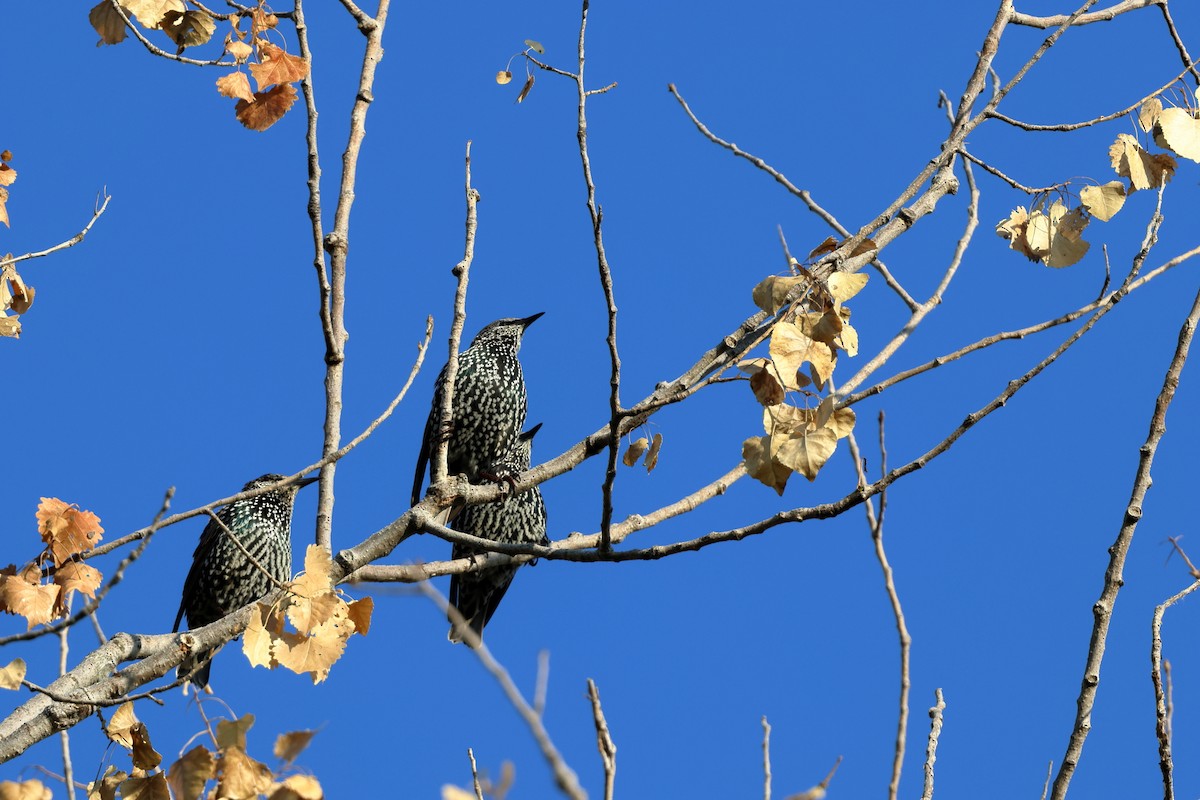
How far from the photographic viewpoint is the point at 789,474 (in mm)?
3082

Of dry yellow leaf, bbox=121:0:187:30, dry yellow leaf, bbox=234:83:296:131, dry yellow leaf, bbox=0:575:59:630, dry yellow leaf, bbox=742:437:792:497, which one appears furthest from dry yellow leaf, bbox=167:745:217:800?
dry yellow leaf, bbox=121:0:187:30

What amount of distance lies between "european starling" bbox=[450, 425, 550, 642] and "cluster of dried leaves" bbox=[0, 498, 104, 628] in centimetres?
394

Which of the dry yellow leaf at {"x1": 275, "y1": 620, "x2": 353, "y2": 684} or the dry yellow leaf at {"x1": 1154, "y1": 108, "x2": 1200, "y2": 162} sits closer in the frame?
the dry yellow leaf at {"x1": 275, "y1": 620, "x2": 353, "y2": 684}

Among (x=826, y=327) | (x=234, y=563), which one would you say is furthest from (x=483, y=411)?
(x=826, y=327)

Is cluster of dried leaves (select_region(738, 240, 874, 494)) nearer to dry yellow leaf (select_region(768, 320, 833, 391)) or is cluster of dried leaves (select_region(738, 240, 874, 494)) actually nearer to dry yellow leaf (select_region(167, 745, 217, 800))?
dry yellow leaf (select_region(768, 320, 833, 391))

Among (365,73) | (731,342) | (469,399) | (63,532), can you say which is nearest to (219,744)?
(63,532)

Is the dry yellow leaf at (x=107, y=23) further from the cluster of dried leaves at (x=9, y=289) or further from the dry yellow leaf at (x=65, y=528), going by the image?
the dry yellow leaf at (x=65, y=528)

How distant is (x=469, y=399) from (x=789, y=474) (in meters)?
4.18

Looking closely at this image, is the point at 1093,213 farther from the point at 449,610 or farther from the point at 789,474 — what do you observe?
the point at 449,610

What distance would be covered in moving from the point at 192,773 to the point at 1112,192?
2772 mm

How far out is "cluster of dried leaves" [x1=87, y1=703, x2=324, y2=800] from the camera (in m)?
2.75

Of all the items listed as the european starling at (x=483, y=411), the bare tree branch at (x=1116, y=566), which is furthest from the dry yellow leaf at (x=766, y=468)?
the european starling at (x=483, y=411)

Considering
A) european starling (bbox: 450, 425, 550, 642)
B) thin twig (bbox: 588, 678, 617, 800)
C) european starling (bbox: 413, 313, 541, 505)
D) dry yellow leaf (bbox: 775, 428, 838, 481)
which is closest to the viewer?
thin twig (bbox: 588, 678, 617, 800)

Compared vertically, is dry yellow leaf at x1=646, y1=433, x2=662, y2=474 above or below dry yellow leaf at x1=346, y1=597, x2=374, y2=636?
above
